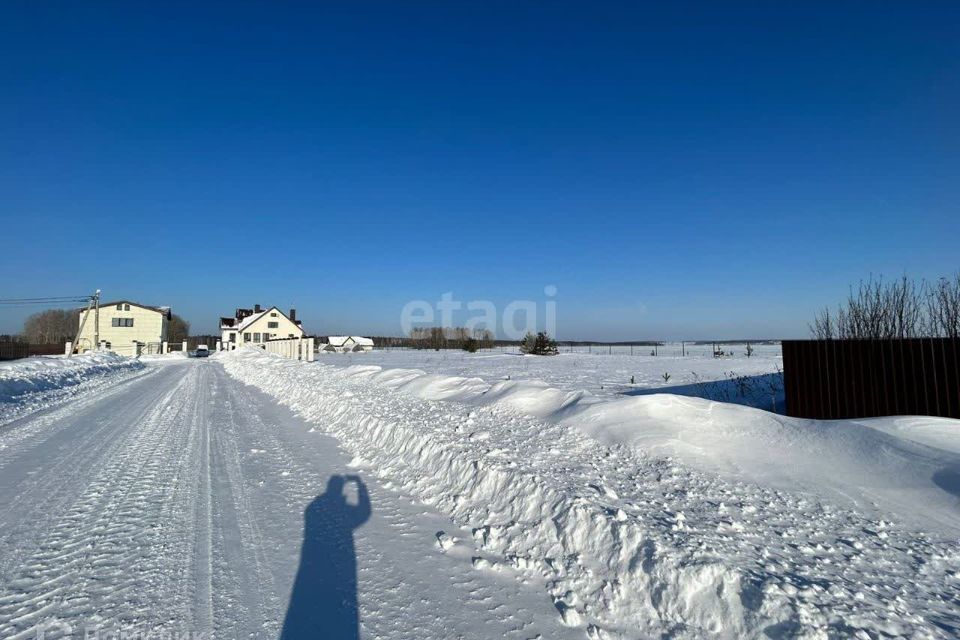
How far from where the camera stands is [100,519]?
454 cm

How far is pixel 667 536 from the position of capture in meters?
3.64

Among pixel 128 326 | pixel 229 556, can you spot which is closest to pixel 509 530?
pixel 229 556

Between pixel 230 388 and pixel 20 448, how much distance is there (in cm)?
997

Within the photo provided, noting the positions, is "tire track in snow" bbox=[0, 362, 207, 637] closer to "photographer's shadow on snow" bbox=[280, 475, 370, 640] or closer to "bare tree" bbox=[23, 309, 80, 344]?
"photographer's shadow on snow" bbox=[280, 475, 370, 640]

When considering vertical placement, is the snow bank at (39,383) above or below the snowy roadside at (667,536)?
above

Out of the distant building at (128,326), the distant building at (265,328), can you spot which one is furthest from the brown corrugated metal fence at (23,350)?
the distant building at (265,328)

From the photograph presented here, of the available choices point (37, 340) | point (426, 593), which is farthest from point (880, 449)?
point (37, 340)

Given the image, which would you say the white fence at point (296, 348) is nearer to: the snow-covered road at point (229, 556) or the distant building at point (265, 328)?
the snow-covered road at point (229, 556)

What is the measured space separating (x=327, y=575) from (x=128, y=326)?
7380 centimetres

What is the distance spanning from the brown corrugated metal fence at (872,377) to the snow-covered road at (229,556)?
8.85m

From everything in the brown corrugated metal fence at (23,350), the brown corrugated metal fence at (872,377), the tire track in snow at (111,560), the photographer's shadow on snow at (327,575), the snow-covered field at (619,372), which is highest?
the brown corrugated metal fence at (23,350)

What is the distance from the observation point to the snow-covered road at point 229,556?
9.86 feet

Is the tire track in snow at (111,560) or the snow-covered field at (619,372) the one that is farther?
the snow-covered field at (619,372)

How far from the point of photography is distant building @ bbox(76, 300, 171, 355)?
2350 inches
